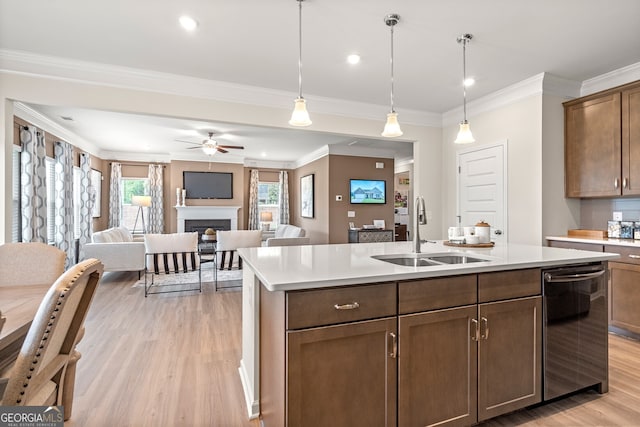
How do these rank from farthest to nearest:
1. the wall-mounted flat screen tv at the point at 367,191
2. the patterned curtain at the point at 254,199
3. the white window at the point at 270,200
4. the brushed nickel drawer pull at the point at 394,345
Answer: the white window at the point at 270,200 → the patterned curtain at the point at 254,199 → the wall-mounted flat screen tv at the point at 367,191 → the brushed nickel drawer pull at the point at 394,345

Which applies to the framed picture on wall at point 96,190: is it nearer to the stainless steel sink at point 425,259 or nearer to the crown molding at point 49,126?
the crown molding at point 49,126

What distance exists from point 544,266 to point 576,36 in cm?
220

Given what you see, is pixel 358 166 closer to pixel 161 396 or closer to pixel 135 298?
pixel 135 298

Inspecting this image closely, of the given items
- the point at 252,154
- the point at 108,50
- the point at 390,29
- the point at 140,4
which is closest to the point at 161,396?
the point at 140,4

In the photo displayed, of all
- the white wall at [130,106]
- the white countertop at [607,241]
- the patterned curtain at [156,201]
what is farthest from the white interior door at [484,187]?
the patterned curtain at [156,201]

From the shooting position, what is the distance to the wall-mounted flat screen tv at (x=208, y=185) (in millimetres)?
8219

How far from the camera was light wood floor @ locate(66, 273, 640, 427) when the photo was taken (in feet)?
6.03

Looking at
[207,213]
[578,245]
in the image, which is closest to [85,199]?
[207,213]

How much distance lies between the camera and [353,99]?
164 inches

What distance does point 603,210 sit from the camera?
357cm

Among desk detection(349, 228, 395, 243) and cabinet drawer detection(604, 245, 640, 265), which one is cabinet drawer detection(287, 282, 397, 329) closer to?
cabinet drawer detection(604, 245, 640, 265)

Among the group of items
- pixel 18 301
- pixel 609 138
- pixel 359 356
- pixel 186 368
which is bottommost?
pixel 186 368

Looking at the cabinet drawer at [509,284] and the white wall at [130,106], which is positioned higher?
the white wall at [130,106]

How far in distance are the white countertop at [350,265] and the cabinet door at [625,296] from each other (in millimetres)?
1233
